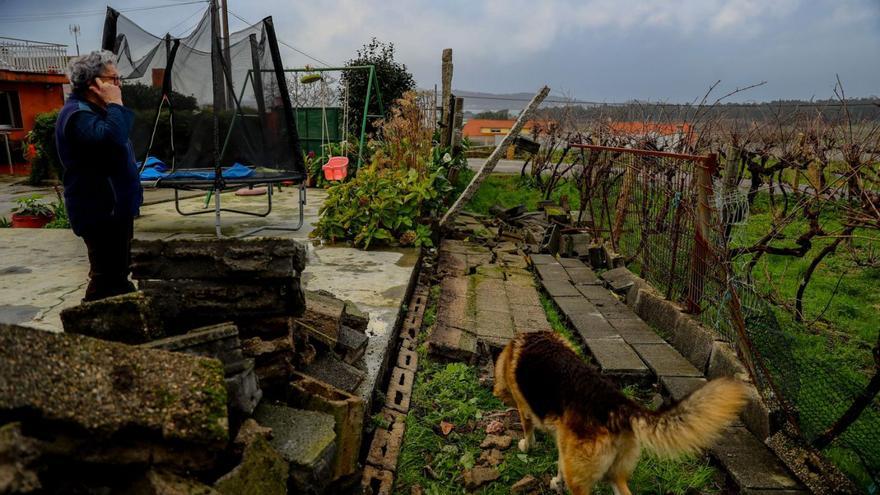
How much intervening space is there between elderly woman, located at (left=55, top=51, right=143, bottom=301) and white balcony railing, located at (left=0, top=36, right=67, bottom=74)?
19984 mm

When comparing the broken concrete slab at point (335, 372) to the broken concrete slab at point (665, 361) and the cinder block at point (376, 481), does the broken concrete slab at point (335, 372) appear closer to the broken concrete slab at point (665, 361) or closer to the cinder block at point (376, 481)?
the cinder block at point (376, 481)

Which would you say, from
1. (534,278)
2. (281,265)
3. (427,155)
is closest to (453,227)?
(427,155)

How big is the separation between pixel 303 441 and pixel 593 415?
4.01ft

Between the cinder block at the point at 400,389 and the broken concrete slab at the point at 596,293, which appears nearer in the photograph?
the cinder block at the point at 400,389

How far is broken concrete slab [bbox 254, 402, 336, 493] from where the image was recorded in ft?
6.38

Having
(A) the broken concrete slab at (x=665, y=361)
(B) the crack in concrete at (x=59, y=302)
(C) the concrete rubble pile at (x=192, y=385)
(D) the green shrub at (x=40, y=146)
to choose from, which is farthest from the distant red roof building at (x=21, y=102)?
(A) the broken concrete slab at (x=665, y=361)

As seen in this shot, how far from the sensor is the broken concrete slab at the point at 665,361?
3.52 metres

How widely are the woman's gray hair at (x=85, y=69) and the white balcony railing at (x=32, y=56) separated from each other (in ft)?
65.4

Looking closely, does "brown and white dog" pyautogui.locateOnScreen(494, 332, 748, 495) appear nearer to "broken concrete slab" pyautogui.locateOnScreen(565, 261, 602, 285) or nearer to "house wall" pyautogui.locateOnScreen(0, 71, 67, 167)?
"broken concrete slab" pyautogui.locateOnScreen(565, 261, 602, 285)

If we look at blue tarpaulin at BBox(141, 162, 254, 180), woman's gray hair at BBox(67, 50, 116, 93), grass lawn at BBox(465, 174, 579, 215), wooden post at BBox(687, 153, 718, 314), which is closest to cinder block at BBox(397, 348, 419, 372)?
wooden post at BBox(687, 153, 718, 314)

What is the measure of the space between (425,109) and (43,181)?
10949 millimetres

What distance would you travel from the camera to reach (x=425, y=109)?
28.7ft

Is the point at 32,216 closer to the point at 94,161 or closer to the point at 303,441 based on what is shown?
the point at 94,161

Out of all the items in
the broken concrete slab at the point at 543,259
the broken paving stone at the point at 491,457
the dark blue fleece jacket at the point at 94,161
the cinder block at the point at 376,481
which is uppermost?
the dark blue fleece jacket at the point at 94,161
